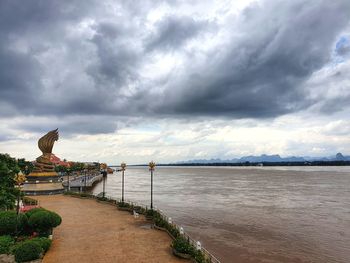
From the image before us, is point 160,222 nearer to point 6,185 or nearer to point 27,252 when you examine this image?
point 27,252

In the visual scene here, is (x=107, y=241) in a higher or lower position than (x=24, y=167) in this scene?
lower

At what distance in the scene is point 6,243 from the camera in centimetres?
2389

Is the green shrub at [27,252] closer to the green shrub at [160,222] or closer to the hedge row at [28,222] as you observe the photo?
the hedge row at [28,222]

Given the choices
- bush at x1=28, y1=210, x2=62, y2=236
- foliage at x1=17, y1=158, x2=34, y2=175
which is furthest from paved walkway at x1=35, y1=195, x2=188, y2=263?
foliage at x1=17, y1=158, x2=34, y2=175

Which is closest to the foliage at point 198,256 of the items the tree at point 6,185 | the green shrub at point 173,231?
the green shrub at point 173,231

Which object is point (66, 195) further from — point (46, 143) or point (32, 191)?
point (46, 143)

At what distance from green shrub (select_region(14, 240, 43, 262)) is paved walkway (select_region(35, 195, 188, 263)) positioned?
0.91 m

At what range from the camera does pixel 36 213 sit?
26547 mm

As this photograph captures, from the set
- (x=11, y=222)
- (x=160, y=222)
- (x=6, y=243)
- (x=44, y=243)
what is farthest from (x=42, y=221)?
(x=160, y=222)

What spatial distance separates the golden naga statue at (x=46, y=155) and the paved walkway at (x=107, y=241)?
1148 inches

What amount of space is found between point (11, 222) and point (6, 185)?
5.76 m

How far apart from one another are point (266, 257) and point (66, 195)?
4416cm

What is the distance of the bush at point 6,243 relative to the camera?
23.0 meters

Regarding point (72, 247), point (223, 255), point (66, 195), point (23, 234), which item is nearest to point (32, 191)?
point (66, 195)
